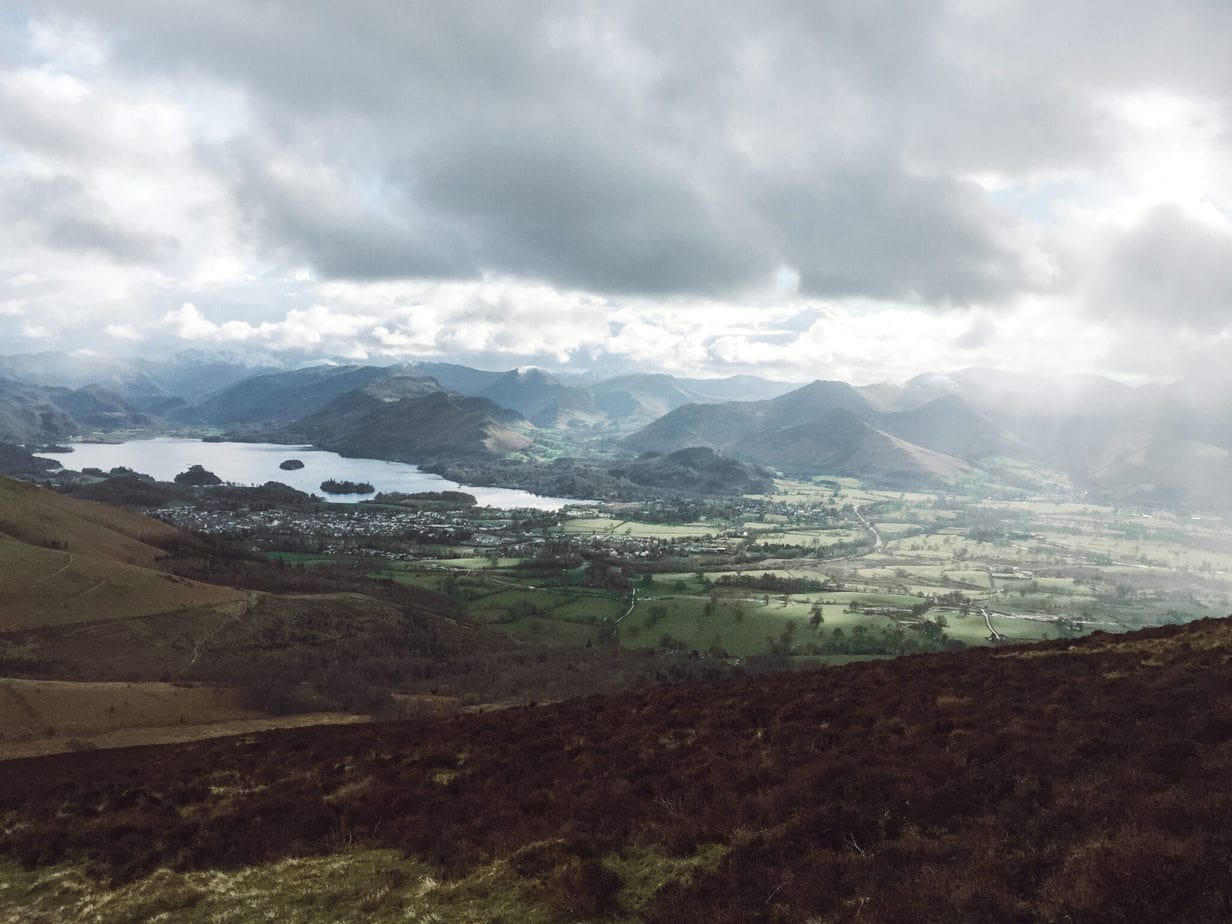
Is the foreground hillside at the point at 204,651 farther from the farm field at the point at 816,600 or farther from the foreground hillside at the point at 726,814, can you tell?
the foreground hillside at the point at 726,814

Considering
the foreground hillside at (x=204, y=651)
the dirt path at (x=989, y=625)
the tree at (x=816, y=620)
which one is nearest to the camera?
the foreground hillside at (x=204, y=651)

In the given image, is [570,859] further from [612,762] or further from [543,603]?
[543,603]

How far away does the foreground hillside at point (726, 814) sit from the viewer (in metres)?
11.4

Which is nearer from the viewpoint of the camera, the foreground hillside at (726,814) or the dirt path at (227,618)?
the foreground hillside at (726,814)

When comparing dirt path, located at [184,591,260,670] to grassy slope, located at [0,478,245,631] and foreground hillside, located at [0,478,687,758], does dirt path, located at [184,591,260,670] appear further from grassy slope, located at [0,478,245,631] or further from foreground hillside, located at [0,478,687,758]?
grassy slope, located at [0,478,245,631]

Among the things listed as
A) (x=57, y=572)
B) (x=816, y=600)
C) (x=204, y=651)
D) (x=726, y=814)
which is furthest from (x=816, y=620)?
(x=57, y=572)

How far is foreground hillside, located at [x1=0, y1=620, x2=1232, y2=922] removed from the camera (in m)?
11.4

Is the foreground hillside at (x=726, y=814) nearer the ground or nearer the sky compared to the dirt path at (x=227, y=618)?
nearer the sky

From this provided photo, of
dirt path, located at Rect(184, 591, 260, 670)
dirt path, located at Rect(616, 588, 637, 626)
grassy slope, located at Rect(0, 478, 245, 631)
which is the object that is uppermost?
grassy slope, located at Rect(0, 478, 245, 631)

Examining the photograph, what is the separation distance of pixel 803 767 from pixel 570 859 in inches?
303

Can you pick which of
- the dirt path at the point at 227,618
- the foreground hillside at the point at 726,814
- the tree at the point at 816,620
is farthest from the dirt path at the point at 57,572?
the tree at the point at 816,620

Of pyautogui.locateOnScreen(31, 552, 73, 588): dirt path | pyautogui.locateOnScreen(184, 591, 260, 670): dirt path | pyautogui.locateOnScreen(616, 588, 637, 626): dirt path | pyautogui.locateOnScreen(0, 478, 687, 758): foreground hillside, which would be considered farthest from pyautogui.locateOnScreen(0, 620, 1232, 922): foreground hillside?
pyautogui.locateOnScreen(616, 588, 637, 626): dirt path

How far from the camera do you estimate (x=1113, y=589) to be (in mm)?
162250

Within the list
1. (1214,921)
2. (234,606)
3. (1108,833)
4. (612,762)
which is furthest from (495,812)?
(234,606)
